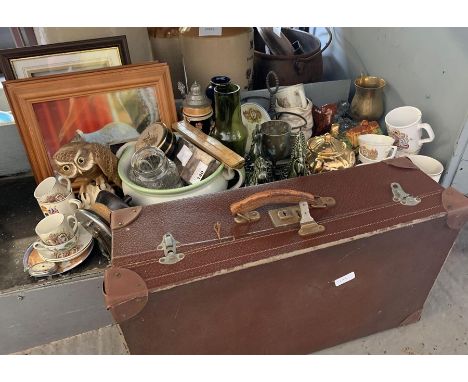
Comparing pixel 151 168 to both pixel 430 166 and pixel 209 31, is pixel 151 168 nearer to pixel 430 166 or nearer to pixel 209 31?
pixel 209 31

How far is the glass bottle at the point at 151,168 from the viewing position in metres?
0.93

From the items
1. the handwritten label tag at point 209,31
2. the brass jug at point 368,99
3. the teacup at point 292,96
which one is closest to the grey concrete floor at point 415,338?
the brass jug at point 368,99

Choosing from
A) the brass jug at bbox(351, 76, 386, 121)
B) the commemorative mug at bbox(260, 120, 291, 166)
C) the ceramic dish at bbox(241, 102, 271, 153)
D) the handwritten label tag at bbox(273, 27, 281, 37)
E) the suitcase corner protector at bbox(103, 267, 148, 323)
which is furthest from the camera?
the handwritten label tag at bbox(273, 27, 281, 37)

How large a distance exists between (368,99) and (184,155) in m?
0.65

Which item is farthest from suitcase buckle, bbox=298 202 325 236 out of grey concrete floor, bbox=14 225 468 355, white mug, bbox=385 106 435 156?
white mug, bbox=385 106 435 156

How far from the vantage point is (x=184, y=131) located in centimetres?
106

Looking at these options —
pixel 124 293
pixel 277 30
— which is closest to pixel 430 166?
pixel 277 30

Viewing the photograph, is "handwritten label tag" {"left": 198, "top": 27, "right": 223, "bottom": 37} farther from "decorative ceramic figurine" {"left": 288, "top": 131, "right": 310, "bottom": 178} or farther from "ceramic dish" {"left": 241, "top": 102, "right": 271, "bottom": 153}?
"decorative ceramic figurine" {"left": 288, "top": 131, "right": 310, "bottom": 178}

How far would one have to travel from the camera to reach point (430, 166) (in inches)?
43.4

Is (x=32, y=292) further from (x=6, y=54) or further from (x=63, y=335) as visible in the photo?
(x=6, y=54)

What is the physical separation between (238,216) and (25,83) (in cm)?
63

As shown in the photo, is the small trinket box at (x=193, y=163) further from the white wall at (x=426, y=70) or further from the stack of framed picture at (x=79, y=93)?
the white wall at (x=426, y=70)

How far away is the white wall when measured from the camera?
3.45 ft

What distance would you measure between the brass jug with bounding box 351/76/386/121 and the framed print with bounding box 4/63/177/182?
1.98 feet
